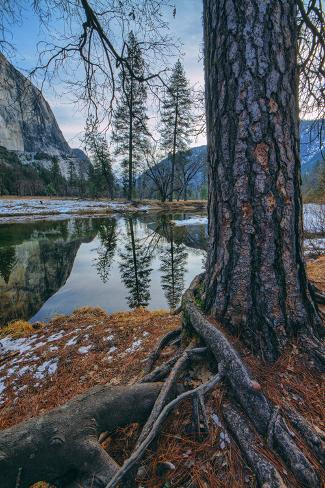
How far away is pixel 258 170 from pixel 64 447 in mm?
1634

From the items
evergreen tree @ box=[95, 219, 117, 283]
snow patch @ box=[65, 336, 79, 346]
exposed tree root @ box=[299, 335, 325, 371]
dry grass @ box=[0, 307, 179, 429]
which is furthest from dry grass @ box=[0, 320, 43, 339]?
exposed tree root @ box=[299, 335, 325, 371]

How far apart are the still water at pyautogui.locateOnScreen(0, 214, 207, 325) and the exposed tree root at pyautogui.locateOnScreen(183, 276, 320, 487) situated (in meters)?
3.66

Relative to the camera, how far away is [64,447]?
3.54 feet

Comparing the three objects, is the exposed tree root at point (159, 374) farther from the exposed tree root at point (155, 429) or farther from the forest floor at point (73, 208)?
the forest floor at point (73, 208)

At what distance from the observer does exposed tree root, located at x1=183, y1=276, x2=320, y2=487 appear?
1081 millimetres

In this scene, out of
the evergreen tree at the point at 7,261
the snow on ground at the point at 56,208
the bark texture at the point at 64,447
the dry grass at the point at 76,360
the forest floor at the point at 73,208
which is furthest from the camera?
the snow on ground at the point at 56,208

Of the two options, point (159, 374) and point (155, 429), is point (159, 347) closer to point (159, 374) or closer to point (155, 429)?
point (159, 374)

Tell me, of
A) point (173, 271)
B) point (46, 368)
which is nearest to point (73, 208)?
point (173, 271)

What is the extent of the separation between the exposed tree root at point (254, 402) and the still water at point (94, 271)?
3662 mm

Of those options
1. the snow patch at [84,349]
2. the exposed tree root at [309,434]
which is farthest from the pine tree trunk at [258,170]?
the snow patch at [84,349]

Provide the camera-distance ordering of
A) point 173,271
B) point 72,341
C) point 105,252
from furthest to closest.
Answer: point 105,252, point 173,271, point 72,341

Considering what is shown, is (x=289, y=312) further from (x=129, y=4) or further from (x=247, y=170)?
(x=129, y=4)

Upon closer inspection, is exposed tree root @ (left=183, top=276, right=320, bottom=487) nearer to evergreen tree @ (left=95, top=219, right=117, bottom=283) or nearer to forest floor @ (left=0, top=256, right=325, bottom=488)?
forest floor @ (left=0, top=256, right=325, bottom=488)

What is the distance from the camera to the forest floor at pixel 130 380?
115cm
